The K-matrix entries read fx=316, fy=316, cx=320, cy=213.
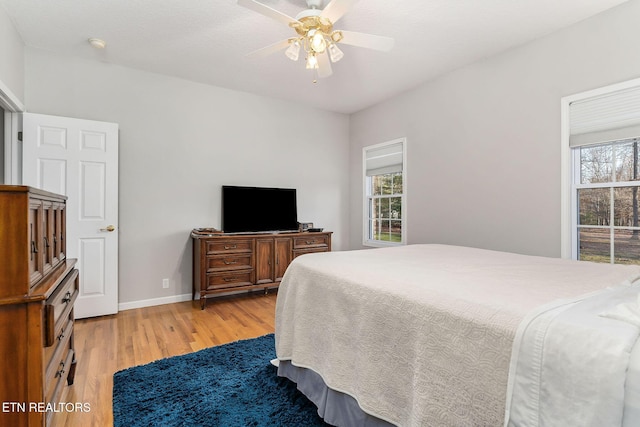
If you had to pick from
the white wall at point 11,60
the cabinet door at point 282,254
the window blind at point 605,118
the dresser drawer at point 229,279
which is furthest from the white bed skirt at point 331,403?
the white wall at point 11,60

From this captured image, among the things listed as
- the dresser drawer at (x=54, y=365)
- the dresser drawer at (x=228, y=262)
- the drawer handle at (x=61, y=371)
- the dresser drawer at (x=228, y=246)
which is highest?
the dresser drawer at (x=228, y=246)

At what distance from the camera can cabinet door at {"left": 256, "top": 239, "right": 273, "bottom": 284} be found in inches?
158

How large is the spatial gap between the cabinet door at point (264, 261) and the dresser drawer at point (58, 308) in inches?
84.8

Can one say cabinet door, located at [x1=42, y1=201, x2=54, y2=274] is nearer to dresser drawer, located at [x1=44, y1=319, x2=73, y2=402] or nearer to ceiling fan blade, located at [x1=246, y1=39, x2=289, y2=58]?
dresser drawer, located at [x1=44, y1=319, x2=73, y2=402]

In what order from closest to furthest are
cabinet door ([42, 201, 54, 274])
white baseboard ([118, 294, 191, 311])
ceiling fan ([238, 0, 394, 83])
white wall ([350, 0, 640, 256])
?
cabinet door ([42, 201, 54, 274]), ceiling fan ([238, 0, 394, 83]), white wall ([350, 0, 640, 256]), white baseboard ([118, 294, 191, 311])

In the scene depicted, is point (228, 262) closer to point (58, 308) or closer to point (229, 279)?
point (229, 279)

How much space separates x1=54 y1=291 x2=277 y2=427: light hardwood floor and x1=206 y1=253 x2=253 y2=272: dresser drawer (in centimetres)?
45

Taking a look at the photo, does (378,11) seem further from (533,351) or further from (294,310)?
(533,351)

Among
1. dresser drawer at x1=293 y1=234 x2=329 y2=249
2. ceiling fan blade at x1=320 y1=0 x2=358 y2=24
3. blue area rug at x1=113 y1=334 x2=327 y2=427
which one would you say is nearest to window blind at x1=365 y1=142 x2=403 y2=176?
dresser drawer at x1=293 y1=234 x2=329 y2=249

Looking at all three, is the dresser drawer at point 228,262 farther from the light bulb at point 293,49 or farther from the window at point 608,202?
the window at point 608,202

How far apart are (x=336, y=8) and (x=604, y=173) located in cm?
259

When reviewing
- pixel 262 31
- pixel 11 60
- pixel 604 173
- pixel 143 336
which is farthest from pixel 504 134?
pixel 11 60

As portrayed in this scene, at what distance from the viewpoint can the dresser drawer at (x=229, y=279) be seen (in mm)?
3691

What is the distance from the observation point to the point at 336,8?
2016 millimetres
